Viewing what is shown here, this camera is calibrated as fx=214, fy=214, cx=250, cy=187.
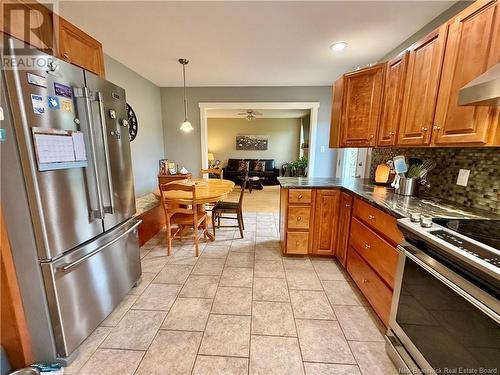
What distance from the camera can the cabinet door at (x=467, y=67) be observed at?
112cm

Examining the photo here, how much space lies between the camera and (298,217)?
2.37 metres

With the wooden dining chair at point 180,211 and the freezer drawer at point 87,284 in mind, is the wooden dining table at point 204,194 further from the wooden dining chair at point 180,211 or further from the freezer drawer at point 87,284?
the freezer drawer at point 87,284

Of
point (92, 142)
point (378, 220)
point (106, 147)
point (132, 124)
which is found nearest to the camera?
point (92, 142)

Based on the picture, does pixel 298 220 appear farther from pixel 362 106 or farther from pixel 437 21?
pixel 437 21

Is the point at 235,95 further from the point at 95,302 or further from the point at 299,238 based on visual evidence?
the point at 95,302

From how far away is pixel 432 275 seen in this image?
3.33 feet

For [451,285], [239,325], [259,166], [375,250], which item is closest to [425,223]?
[451,285]

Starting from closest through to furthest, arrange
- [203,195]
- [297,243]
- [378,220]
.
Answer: [378,220], [297,243], [203,195]

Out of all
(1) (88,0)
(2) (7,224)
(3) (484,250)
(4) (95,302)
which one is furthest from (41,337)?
(1) (88,0)

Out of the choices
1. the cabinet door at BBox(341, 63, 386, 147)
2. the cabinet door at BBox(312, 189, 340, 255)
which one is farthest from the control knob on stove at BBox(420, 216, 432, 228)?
the cabinet door at BBox(341, 63, 386, 147)

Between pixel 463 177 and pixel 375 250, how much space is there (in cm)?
82

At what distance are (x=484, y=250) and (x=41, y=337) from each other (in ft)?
7.33

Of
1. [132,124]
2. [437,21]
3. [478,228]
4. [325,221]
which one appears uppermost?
[437,21]

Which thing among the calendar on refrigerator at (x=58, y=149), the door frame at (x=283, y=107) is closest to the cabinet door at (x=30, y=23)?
the calendar on refrigerator at (x=58, y=149)
